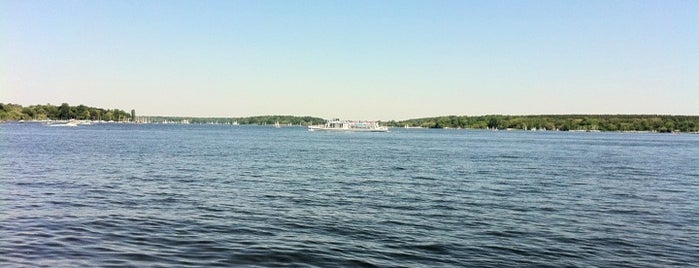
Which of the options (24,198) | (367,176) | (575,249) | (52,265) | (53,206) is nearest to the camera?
(52,265)

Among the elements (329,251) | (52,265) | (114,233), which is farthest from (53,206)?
(329,251)

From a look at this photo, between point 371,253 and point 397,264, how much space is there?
1567 mm

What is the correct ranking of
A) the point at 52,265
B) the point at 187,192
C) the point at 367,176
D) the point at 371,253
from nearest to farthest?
the point at 52,265 < the point at 371,253 < the point at 187,192 < the point at 367,176

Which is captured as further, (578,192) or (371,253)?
(578,192)

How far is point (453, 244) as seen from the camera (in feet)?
70.2

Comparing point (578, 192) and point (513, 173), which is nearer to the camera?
point (578, 192)

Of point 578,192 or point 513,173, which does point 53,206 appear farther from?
point 513,173

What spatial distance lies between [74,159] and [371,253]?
164 feet

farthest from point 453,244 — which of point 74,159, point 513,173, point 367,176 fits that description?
point 74,159

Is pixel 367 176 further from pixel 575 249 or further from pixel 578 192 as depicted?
pixel 575 249

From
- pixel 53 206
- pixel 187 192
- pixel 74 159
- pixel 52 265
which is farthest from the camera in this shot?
pixel 74 159

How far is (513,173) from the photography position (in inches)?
2095

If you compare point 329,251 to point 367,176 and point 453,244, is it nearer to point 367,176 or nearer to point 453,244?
point 453,244

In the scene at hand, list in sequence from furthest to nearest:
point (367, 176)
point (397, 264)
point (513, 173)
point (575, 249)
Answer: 1. point (513, 173)
2. point (367, 176)
3. point (575, 249)
4. point (397, 264)
